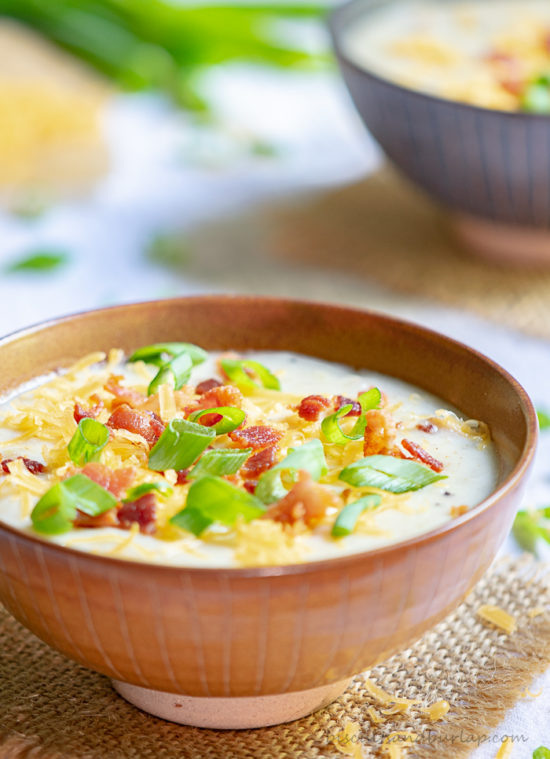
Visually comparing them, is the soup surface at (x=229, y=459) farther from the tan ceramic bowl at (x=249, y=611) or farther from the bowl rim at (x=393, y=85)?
the bowl rim at (x=393, y=85)

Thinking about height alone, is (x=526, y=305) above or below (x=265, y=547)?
below

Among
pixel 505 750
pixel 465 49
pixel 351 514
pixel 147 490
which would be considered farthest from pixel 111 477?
pixel 465 49

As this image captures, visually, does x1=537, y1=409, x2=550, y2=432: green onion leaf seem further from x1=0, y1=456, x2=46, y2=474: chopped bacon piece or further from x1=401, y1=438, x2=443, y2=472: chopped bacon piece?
x1=0, y1=456, x2=46, y2=474: chopped bacon piece

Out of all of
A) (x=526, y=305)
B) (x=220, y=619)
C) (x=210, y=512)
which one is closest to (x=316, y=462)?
(x=210, y=512)

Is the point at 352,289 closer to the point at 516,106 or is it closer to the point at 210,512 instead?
the point at 516,106

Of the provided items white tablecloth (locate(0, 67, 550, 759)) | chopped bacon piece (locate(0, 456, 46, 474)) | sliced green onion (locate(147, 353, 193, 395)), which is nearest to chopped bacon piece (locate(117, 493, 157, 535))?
chopped bacon piece (locate(0, 456, 46, 474))

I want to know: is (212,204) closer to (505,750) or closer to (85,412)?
(85,412)
